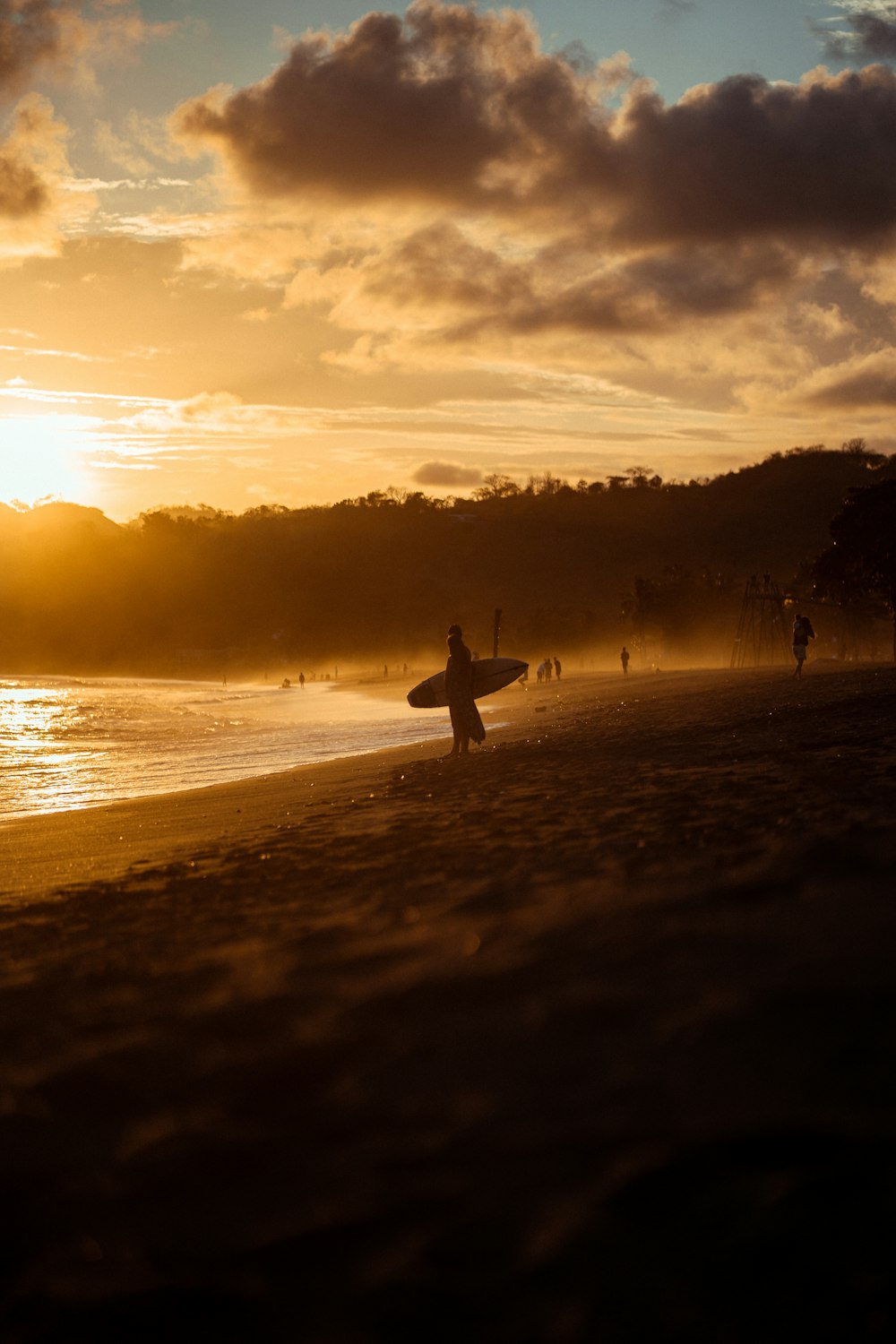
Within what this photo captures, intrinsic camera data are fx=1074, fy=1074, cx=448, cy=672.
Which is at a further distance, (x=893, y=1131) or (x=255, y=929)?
(x=255, y=929)

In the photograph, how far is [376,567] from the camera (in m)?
173

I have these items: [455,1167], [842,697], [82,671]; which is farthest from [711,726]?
[82,671]

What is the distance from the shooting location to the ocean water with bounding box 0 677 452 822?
1727 centimetres

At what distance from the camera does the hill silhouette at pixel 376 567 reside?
155 meters

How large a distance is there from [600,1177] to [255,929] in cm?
324

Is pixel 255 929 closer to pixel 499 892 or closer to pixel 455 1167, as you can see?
pixel 499 892

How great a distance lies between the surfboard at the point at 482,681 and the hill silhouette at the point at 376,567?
4363 inches

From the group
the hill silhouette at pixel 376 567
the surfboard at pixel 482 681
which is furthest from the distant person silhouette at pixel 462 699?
the hill silhouette at pixel 376 567

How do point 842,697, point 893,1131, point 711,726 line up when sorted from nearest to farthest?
point 893,1131, point 711,726, point 842,697

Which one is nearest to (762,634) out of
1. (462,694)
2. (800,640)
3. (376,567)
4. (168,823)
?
(800,640)

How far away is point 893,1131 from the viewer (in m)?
3.40

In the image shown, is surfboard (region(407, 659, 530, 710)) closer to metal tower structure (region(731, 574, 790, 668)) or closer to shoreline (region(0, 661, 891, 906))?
shoreline (region(0, 661, 891, 906))

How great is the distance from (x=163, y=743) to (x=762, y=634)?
3178 cm

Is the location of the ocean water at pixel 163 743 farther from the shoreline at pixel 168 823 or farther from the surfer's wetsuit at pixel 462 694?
the surfer's wetsuit at pixel 462 694
